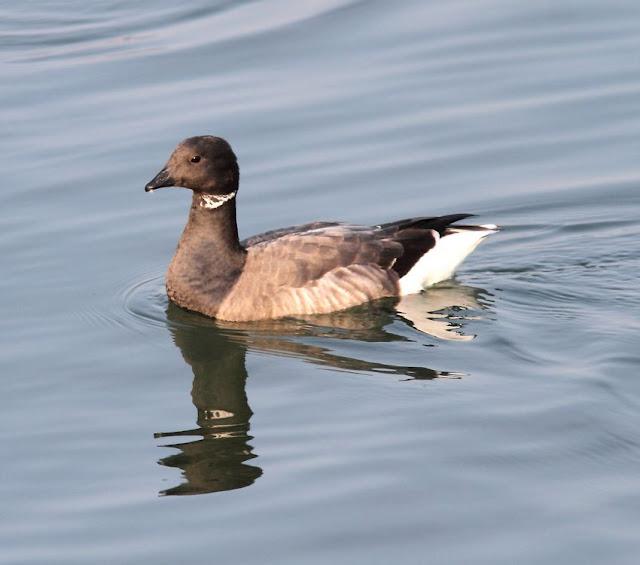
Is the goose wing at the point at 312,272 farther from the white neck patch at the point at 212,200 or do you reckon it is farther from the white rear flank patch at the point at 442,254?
the white neck patch at the point at 212,200

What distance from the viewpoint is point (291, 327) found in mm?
13141

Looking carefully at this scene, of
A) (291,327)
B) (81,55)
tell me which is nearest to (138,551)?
(291,327)

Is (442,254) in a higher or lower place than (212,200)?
lower

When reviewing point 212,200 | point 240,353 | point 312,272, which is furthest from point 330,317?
point 212,200

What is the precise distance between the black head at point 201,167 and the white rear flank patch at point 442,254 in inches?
79.6

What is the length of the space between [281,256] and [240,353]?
1318 mm

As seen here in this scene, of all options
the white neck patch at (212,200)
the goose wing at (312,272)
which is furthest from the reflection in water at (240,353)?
the white neck patch at (212,200)

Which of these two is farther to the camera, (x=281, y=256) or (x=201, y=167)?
(x=201, y=167)

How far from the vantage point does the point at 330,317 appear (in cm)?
1345

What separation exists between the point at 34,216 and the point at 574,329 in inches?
245

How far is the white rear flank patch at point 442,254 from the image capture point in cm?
1393

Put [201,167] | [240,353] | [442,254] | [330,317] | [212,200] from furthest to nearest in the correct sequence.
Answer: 1. [442,254]
2. [212,200]
3. [201,167]
4. [330,317]
5. [240,353]

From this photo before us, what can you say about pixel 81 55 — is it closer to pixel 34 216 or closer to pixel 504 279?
pixel 34 216

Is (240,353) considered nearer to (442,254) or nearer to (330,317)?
(330,317)
